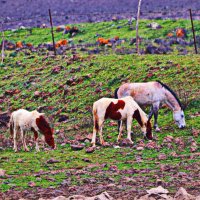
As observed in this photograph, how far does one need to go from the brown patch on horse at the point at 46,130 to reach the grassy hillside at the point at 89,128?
515 millimetres

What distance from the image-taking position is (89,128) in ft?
82.0

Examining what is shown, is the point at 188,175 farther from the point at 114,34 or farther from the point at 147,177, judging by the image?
the point at 114,34

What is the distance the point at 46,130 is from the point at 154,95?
14.2ft

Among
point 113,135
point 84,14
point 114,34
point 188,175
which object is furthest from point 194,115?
point 84,14

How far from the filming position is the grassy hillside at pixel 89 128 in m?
16.6

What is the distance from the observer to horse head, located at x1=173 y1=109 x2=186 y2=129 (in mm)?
23453

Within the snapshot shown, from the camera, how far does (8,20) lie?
71.2 meters

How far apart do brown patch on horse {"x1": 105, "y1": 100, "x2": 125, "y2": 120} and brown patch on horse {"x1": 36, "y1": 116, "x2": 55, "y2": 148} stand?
1789 mm

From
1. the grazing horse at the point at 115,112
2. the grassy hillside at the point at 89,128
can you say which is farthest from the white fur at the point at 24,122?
the grazing horse at the point at 115,112

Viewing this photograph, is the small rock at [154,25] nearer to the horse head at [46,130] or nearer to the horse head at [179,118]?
the horse head at [179,118]

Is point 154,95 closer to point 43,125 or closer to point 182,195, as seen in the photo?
point 43,125

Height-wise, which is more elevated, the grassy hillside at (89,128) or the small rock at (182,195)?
the grassy hillside at (89,128)

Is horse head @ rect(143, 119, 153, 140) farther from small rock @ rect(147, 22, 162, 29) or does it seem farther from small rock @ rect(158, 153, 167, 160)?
small rock @ rect(147, 22, 162, 29)

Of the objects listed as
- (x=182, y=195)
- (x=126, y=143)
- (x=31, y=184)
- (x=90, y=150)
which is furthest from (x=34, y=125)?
(x=182, y=195)
